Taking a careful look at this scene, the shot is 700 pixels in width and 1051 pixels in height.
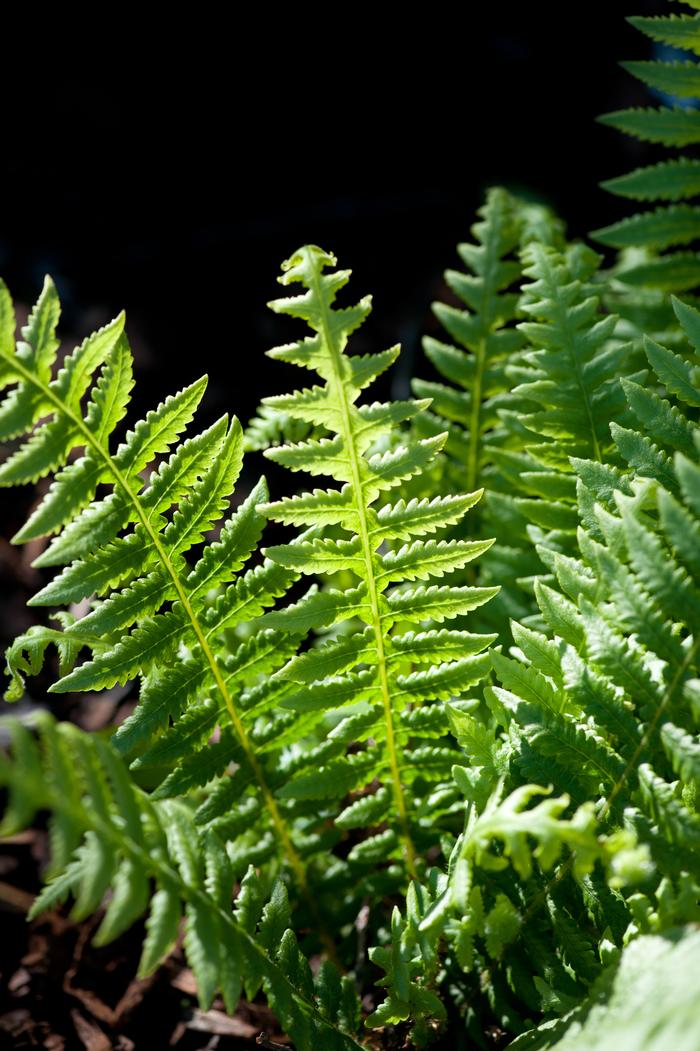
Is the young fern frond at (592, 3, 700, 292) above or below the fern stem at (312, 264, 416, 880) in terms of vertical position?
above

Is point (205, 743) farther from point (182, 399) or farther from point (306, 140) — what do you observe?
point (306, 140)

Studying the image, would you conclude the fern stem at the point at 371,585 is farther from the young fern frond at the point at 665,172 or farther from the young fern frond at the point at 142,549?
the young fern frond at the point at 665,172

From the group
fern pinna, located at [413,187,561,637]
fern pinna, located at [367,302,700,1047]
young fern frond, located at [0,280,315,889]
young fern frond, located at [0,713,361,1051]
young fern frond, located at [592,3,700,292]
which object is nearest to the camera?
young fern frond, located at [0,713,361,1051]

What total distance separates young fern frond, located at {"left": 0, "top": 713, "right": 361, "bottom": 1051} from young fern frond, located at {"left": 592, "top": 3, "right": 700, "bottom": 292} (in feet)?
3.67

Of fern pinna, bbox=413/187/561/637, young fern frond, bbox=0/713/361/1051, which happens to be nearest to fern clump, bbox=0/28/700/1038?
young fern frond, bbox=0/713/361/1051

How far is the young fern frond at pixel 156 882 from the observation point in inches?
25.4

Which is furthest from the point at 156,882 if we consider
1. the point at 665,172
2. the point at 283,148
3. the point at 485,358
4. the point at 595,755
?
the point at 283,148

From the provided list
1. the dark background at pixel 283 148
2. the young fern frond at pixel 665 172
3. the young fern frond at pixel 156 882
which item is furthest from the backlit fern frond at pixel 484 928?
the dark background at pixel 283 148

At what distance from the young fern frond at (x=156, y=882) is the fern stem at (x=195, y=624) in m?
0.16

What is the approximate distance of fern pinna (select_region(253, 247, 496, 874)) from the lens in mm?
927

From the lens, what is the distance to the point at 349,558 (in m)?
1.00

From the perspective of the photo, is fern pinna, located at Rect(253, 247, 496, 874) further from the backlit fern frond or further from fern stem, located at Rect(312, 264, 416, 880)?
the backlit fern frond

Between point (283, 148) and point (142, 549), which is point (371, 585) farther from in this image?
point (283, 148)

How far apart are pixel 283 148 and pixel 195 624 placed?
2.22 m
